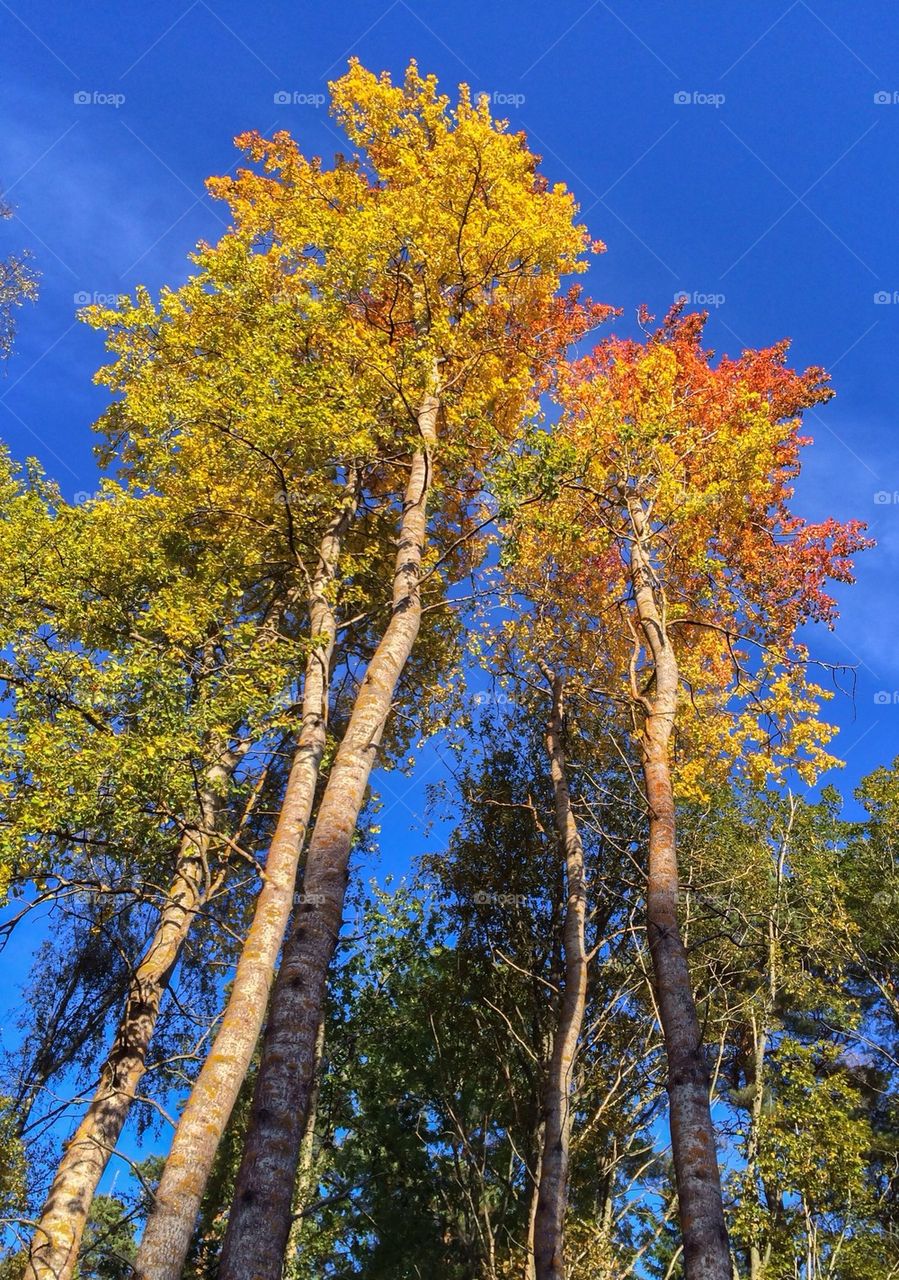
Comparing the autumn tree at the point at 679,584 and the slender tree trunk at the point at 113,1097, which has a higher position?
the autumn tree at the point at 679,584

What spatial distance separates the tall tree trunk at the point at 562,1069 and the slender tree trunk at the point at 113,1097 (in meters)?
4.93

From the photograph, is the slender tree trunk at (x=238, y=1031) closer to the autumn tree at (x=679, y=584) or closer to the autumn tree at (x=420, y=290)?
the autumn tree at (x=420, y=290)

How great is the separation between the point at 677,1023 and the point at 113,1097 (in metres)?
6.92

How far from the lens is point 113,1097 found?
9.52 metres

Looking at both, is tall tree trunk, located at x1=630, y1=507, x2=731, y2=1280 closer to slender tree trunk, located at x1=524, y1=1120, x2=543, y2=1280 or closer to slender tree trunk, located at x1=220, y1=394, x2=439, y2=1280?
slender tree trunk, located at x1=220, y1=394, x2=439, y2=1280

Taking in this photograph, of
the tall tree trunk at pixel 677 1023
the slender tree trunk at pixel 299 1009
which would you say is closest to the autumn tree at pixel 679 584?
the tall tree trunk at pixel 677 1023

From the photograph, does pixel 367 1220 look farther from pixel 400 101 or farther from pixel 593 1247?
pixel 400 101

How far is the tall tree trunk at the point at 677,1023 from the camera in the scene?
18.8ft

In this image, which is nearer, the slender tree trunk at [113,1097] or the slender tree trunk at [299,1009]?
the slender tree trunk at [299,1009]

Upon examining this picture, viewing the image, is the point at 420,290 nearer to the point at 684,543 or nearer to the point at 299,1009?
the point at 684,543

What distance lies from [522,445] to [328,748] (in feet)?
16.8

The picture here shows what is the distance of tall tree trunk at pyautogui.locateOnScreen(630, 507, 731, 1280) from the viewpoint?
5.74 meters

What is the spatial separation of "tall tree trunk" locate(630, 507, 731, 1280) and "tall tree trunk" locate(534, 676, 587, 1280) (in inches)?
130

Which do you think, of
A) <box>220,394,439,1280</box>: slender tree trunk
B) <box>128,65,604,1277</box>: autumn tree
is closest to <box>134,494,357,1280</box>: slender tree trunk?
<box>128,65,604,1277</box>: autumn tree
